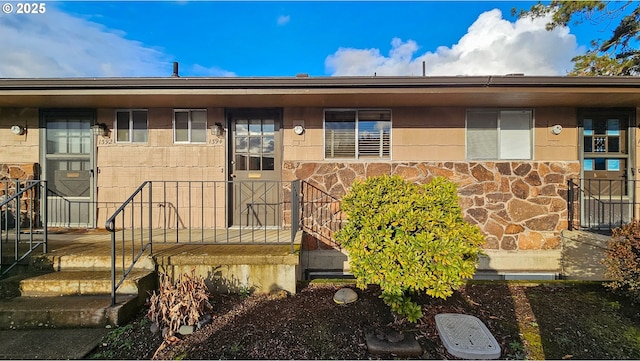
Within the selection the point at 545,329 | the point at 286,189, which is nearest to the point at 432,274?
the point at 545,329

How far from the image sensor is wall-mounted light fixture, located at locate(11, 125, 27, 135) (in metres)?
5.12

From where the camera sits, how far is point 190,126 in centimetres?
519

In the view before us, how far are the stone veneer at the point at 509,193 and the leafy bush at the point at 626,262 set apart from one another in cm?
188

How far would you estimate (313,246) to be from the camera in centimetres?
505

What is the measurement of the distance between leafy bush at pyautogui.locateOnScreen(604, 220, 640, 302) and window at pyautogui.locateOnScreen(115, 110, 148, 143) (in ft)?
23.1

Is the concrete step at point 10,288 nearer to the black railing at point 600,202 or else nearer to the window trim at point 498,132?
the window trim at point 498,132

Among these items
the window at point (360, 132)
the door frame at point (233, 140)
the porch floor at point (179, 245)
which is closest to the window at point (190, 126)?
the door frame at point (233, 140)

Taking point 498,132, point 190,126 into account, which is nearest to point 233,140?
point 190,126

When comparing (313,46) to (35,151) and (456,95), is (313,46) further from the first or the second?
(35,151)

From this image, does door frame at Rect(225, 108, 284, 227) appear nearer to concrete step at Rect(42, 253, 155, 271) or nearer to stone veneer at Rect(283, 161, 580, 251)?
stone veneer at Rect(283, 161, 580, 251)

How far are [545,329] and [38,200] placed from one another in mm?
7837

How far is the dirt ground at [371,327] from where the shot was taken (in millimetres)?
2260

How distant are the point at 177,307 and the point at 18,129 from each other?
5395 mm

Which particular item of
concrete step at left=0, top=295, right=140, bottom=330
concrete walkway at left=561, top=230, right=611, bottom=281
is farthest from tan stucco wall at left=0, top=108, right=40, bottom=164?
concrete walkway at left=561, top=230, right=611, bottom=281
